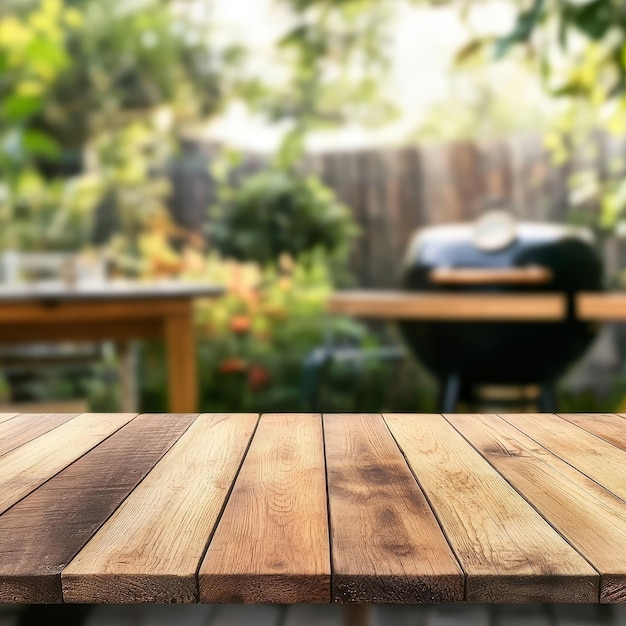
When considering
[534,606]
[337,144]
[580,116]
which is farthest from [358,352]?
[534,606]

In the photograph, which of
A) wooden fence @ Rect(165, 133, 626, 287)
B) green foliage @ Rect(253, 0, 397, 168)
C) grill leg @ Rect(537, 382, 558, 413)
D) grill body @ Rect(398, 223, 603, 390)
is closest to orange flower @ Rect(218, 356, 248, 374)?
wooden fence @ Rect(165, 133, 626, 287)

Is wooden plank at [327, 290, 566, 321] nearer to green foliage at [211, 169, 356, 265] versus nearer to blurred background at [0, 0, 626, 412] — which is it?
blurred background at [0, 0, 626, 412]

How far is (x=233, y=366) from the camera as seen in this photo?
3.93 metres

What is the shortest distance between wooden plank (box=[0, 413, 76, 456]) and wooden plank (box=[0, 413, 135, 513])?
0.02 meters

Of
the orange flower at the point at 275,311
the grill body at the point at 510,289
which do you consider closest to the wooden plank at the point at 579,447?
the grill body at the point at 510,289

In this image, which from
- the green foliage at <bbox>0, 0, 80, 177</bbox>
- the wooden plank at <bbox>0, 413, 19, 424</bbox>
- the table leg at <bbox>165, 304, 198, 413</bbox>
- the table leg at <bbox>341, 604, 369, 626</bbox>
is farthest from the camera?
the green foliage at <bbox>0, 0, 80, 177</bbox>

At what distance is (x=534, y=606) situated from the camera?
783 millimetres

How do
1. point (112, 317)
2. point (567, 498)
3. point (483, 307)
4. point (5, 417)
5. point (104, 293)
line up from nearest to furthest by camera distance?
point (567, 498), point (5, 417), point (104, 293), point (112, 317), point (483, 307)

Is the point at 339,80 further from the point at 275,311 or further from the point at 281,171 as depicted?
the point at 275,311

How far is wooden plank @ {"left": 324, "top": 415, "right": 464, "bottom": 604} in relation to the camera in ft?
2.11

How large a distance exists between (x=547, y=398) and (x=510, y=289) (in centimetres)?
50

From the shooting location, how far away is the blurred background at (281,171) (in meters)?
4.13

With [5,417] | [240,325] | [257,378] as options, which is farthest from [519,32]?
[257,378]

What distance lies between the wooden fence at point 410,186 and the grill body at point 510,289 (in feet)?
4.47
